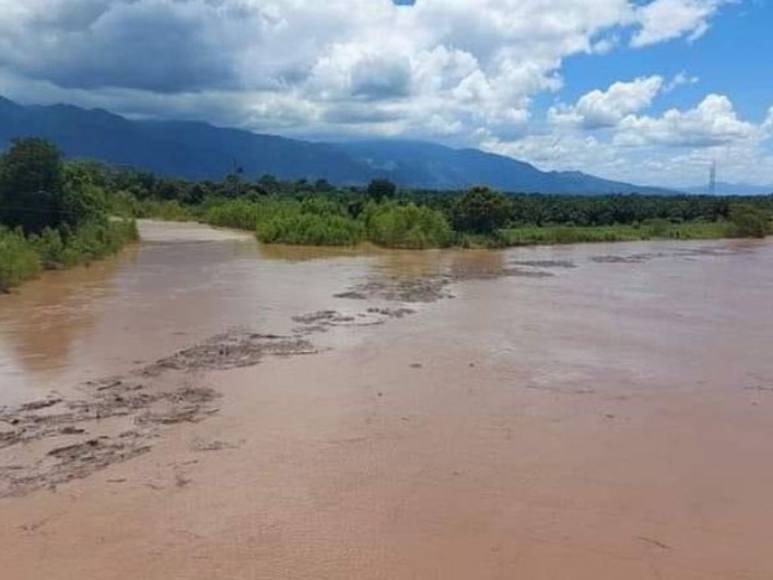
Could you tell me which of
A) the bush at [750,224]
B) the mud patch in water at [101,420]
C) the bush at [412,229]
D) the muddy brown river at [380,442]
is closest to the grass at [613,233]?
the bush at [750,224]

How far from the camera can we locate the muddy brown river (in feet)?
18.8

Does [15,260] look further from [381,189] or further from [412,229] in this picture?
[381,189]

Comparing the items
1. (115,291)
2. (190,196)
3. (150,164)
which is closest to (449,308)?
(115,291)

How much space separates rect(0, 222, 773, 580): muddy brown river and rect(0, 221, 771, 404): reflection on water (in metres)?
0.14

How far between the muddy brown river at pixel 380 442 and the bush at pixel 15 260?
1061mm

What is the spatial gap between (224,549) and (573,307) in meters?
13.7

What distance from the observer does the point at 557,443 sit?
816cm

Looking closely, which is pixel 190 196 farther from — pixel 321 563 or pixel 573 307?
pixel 321 563

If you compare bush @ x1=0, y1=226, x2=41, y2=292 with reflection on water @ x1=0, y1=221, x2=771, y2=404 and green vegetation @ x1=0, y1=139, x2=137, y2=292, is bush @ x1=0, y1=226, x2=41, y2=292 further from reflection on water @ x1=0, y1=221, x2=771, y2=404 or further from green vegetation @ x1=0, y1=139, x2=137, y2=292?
reflection on water @ x1=0, y1=221, x2=771, y2=404

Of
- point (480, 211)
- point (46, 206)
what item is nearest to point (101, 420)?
point (46, 206)

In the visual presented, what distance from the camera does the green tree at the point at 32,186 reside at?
24.0 meters

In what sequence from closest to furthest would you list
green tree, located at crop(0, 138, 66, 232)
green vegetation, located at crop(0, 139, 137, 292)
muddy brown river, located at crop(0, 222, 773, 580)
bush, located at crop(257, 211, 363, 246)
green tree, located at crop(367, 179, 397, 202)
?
1. muddy brown river, located at crop(0, 222, 773, 580)
2. green vegetation, located at crop(0, 139, 137, 292)
3. green tree, located at crop(0, 138, 66, 232)
4. bush, located at crop(257, 211, 363, 246)
5. green tree, located at crop(367, 179, 397, 202)

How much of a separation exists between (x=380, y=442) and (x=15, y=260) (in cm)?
1419

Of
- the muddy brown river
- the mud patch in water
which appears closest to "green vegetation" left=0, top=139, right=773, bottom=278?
the muddy brown river
